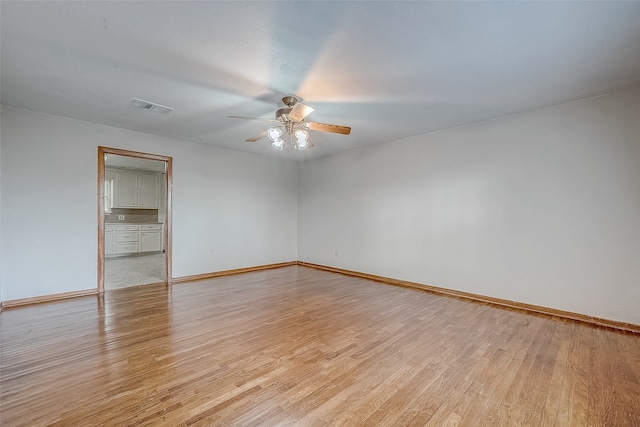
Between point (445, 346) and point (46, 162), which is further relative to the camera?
point (46, 162)

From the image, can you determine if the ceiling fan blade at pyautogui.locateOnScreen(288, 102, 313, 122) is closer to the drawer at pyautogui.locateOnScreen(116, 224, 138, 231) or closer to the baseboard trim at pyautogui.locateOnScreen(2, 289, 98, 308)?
the baseboard trim at pyautogui.locateOnScreen(2, 289, 98, 308)

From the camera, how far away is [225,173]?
17.9 ft

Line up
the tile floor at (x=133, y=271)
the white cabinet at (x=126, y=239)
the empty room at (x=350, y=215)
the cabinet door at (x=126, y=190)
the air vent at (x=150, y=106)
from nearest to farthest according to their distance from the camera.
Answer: the empty room at (x=350, y=215)
the air vent at (x=150, y=106)
the tile floor at (x=133, y=271)
the white cabinet at (x=126, y=239)
the cabinet door at (x=126, y=190)

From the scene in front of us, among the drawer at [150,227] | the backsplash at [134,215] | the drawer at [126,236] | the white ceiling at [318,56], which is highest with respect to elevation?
the white ceiling at [318,56]

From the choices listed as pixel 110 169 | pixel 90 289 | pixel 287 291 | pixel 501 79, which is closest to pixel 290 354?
pixel 287 291

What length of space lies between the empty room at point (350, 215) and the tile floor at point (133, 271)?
112 millimetres

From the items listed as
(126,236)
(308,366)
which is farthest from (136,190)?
(308,366)

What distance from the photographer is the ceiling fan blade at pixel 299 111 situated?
269cm

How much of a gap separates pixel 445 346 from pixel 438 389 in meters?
0.68

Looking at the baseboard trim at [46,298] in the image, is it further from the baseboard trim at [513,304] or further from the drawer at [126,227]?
the baseboard trim at [513,304]

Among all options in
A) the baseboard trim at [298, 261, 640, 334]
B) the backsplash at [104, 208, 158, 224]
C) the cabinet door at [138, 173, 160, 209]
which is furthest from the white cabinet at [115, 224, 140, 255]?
the baseboard trim at [298, 261, 640, 334]

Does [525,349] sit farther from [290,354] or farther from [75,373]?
[75,373]

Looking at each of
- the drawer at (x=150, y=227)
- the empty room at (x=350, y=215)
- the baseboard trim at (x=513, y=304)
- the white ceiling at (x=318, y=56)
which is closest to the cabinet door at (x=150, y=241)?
the drawer at (x=150, y=227)

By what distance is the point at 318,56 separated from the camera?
225cm
